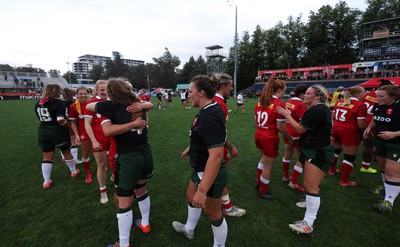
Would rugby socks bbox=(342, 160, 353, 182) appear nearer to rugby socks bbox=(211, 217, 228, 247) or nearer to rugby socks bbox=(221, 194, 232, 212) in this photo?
rugby socks bbox=(221, 194, 232, 212)

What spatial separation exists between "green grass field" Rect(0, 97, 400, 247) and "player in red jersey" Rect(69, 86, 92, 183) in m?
0.59

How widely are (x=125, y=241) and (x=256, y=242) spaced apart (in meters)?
1.78

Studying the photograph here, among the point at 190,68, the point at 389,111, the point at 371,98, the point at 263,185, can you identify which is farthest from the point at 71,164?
the point at 190,68

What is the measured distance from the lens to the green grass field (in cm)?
289

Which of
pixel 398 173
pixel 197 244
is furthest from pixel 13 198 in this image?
pixel 398 173

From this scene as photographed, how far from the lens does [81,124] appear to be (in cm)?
469

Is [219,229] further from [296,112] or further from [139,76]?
A: [139,76]

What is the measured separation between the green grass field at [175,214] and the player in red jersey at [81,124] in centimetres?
59

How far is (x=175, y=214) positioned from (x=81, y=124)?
10.0 ft

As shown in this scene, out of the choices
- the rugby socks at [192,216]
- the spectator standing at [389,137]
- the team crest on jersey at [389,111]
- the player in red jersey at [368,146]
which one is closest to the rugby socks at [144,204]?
the rugby socks at [192,216]

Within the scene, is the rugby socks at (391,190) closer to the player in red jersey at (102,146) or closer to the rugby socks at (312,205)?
the rugby socks at (312,205)

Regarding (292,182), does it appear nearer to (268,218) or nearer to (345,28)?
(268,218)

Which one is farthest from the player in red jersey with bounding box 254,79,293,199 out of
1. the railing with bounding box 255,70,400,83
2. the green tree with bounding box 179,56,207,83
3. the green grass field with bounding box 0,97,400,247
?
the green tree with bounding box 179,56,207,83

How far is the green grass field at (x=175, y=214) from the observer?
2893 mm
